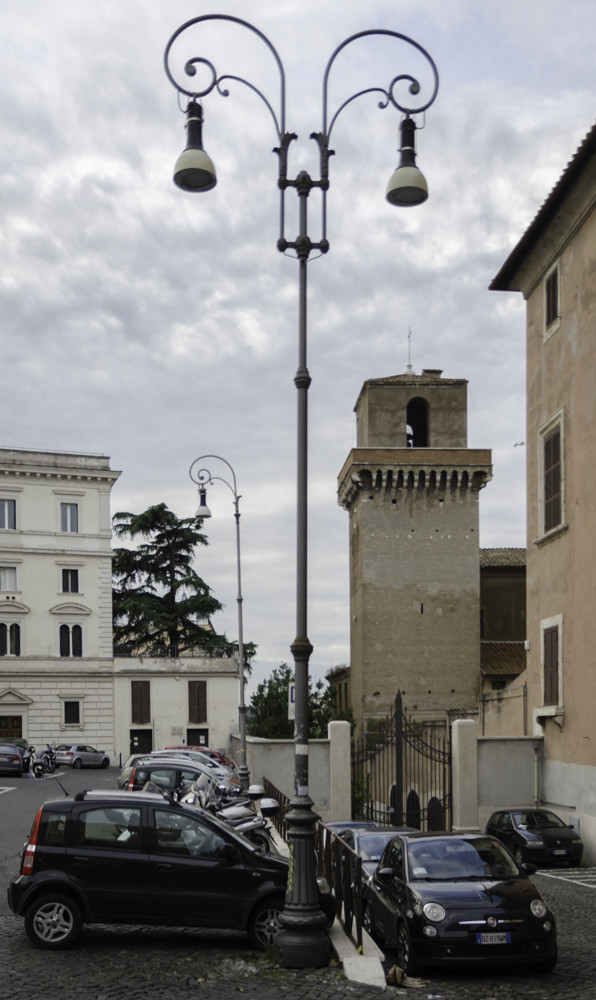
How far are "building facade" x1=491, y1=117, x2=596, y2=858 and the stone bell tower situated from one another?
28.1 metres

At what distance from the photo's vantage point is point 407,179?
11586mm

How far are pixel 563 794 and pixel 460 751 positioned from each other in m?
2.55

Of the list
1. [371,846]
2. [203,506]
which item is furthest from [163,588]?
[371,846]

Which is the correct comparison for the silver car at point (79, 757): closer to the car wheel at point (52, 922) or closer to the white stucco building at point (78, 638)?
the white stucco building at point (78, 638)

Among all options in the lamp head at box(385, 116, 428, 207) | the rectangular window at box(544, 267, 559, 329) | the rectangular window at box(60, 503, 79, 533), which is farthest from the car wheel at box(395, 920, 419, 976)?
the rectangular window at box(60, 503, 79, 533)

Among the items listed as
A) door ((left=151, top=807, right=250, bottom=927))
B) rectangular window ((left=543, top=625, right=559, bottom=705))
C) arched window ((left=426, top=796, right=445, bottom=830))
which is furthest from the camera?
arched window ((left=426, top=796, right=445, bottom=830))

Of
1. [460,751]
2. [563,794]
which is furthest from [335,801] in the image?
[563,794]

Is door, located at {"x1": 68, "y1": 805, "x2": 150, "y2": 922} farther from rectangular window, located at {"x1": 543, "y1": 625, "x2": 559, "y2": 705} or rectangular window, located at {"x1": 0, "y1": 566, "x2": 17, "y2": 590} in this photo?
rectangular window, located at {"x1": 0, "y1": 566, "x2": 17, "y2": 590}

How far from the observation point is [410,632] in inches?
2301

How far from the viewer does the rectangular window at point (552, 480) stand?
27188 mm

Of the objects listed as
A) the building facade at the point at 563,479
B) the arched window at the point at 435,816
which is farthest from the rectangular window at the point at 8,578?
the building facade at the point at 563,479

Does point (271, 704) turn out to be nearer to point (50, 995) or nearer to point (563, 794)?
point (563, 794)

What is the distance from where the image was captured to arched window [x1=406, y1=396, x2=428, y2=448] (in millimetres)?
62122

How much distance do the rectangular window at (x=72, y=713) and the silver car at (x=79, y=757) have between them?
12.6 ft
